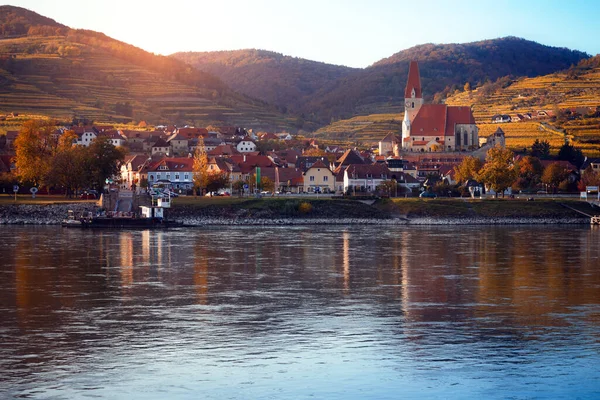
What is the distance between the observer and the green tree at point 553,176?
240ft

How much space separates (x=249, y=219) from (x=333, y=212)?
6.31 m

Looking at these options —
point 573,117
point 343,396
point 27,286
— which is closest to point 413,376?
point 343,396

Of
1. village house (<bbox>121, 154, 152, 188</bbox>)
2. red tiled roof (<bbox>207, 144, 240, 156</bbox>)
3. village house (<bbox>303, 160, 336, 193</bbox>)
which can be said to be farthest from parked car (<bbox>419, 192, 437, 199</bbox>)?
red tiled roof (<bbox>207, 144, 240, 156</bbox>)

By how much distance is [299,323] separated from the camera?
2223 cm

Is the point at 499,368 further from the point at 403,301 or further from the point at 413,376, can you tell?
the point at 403,301

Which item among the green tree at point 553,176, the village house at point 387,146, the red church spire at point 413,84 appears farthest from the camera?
the red church spire at point 413,84

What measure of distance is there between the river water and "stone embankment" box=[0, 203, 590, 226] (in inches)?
732

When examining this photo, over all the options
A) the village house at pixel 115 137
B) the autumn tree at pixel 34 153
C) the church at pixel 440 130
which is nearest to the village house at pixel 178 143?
the village house at pixel 115 137

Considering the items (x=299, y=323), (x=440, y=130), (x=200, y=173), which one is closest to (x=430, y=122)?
(x=440, y=130)

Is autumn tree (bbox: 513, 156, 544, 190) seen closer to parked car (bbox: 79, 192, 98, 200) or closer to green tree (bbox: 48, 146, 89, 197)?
parked car (bbox: 79, 192, 98, 200)

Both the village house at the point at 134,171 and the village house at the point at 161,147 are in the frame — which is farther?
the village house at the point at 161,147

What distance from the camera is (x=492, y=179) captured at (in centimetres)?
6762

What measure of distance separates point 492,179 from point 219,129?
188 feet

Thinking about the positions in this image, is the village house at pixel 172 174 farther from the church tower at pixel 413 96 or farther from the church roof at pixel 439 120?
the church tower at pixel 413 96
